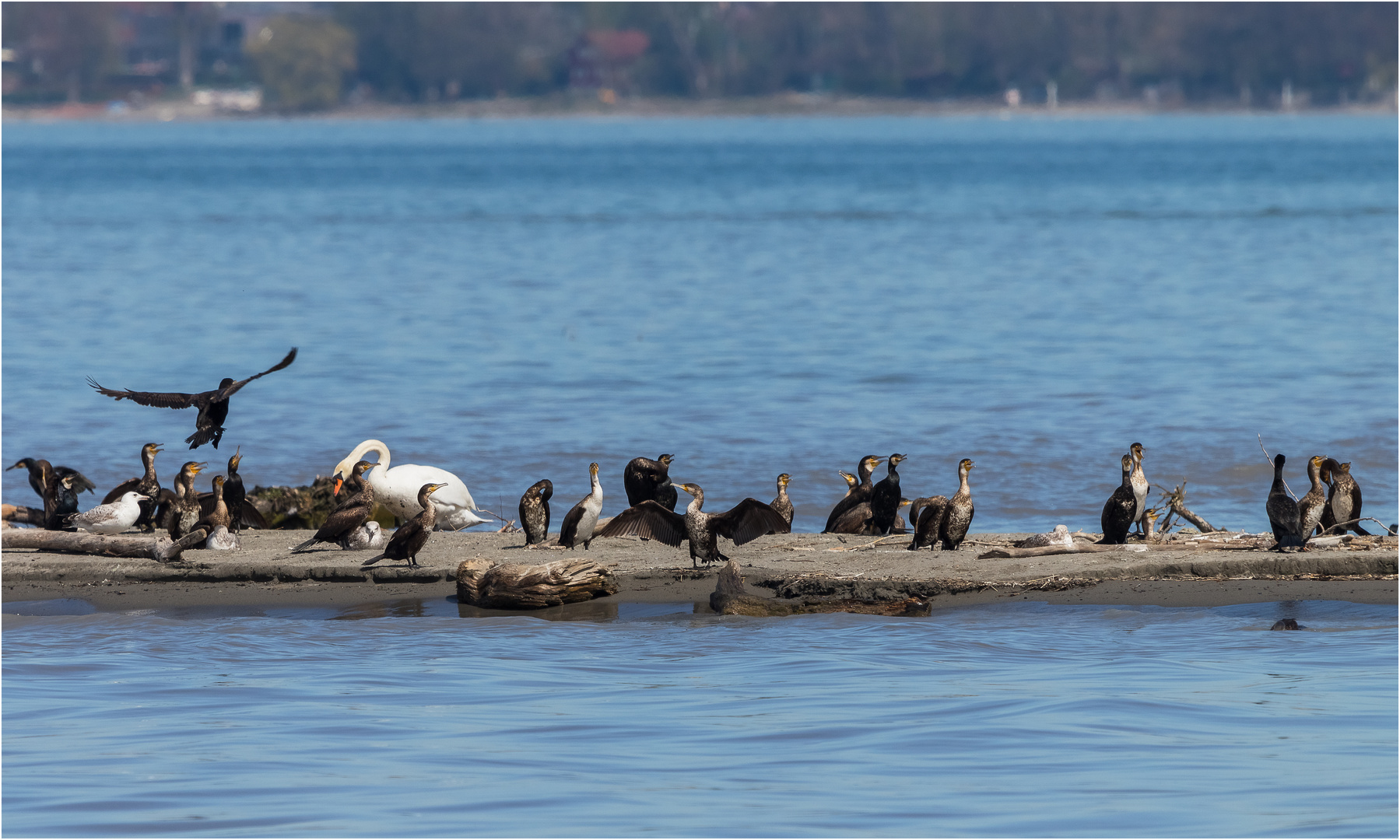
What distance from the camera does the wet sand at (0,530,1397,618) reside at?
12227 mm

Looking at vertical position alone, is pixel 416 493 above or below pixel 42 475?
below

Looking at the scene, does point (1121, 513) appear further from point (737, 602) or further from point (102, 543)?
point (102, 543)

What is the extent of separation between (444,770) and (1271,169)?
115 metres


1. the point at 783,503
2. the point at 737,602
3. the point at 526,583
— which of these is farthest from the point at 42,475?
the point at 737,602

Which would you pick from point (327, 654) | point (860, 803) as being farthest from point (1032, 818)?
point (327, 654)

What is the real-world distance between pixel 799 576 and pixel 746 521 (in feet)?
2.76

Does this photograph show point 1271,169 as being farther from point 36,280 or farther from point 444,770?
point 444,770

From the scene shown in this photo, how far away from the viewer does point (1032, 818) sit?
26.4 feet

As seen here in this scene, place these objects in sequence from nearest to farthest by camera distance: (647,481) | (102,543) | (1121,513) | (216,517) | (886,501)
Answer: (1121,513), (102,543), (216,517), (886,501), (647,481)

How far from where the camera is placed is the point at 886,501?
1411 cm

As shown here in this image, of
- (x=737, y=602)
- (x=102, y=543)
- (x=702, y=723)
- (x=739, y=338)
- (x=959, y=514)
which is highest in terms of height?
(x=739, y=338)

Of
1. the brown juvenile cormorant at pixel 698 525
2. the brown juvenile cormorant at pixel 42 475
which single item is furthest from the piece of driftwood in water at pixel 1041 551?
the brown juvenile cormorant at pixel 42 475

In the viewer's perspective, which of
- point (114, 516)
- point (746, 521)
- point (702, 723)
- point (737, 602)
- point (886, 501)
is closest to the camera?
point (702, 723)

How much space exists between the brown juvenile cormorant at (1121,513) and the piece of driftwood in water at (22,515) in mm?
7927
